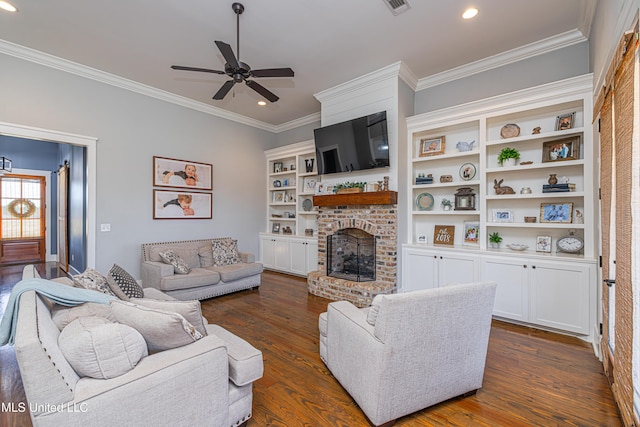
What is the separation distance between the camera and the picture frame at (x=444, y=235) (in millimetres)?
4225

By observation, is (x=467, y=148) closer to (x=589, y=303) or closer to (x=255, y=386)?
(x=589, y=303)

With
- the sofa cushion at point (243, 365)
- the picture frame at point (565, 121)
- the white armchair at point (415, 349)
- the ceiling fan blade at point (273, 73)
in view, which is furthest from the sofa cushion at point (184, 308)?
the picture frame at point (565, 121)

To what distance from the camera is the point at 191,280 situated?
4062mm

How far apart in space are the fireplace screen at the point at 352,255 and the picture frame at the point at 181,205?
2458 mm

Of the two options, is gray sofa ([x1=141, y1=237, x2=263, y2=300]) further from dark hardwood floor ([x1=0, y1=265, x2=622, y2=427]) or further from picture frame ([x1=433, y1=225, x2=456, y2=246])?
picture frame ([x1=433, y1=225, x2=456, y2=246])

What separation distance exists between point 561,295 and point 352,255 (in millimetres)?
2619

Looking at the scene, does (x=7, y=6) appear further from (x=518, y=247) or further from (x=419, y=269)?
(x=518, y=247)

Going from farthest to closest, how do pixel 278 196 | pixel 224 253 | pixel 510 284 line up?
pixel 278 196, pixel 224 253, pixel 510 284

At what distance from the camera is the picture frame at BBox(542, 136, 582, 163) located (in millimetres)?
3314

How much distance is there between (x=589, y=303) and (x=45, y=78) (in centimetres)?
698

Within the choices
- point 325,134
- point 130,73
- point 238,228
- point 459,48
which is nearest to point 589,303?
point 459,48

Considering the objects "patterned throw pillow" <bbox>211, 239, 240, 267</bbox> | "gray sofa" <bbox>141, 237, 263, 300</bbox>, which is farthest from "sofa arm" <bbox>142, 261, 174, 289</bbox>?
"patterned throw pillow" <bbox>211, 239, 240, 267</bbox>

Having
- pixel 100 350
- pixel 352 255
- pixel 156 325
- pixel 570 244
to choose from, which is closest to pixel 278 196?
pixel 352 255

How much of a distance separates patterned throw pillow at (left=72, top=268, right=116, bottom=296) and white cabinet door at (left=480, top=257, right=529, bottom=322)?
4.00 metres
